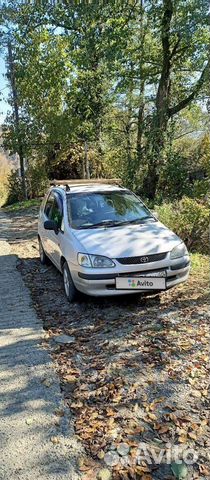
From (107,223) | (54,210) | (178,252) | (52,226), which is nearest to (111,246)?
(107,223)

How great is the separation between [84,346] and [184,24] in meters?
9.49

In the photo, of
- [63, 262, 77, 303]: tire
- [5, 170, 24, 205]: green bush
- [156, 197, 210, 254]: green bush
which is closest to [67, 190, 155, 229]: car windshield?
[63, 262, 77, 303]: tire

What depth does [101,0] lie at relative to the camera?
34.1ft

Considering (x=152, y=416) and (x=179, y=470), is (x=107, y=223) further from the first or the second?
(x=179, y=470)

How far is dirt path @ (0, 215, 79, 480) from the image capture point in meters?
2.75

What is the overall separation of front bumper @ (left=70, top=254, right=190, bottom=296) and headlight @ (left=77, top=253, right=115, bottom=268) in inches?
2.2

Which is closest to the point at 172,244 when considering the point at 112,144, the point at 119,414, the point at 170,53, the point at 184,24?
the point at 119,414

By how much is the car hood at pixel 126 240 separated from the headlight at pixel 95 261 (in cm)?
5

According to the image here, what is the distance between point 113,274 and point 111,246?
15.9 inches

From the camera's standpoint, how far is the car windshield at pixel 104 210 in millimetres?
6113

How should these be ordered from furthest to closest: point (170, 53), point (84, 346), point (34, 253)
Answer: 1. point (170, 53)
2. point (34, 253)
3. point (84, 346)

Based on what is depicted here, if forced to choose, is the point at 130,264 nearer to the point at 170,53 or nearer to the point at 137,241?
the point at 137,241

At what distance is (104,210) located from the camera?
6.39 metres

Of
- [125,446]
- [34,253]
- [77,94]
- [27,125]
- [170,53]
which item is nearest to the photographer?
[125,446]
